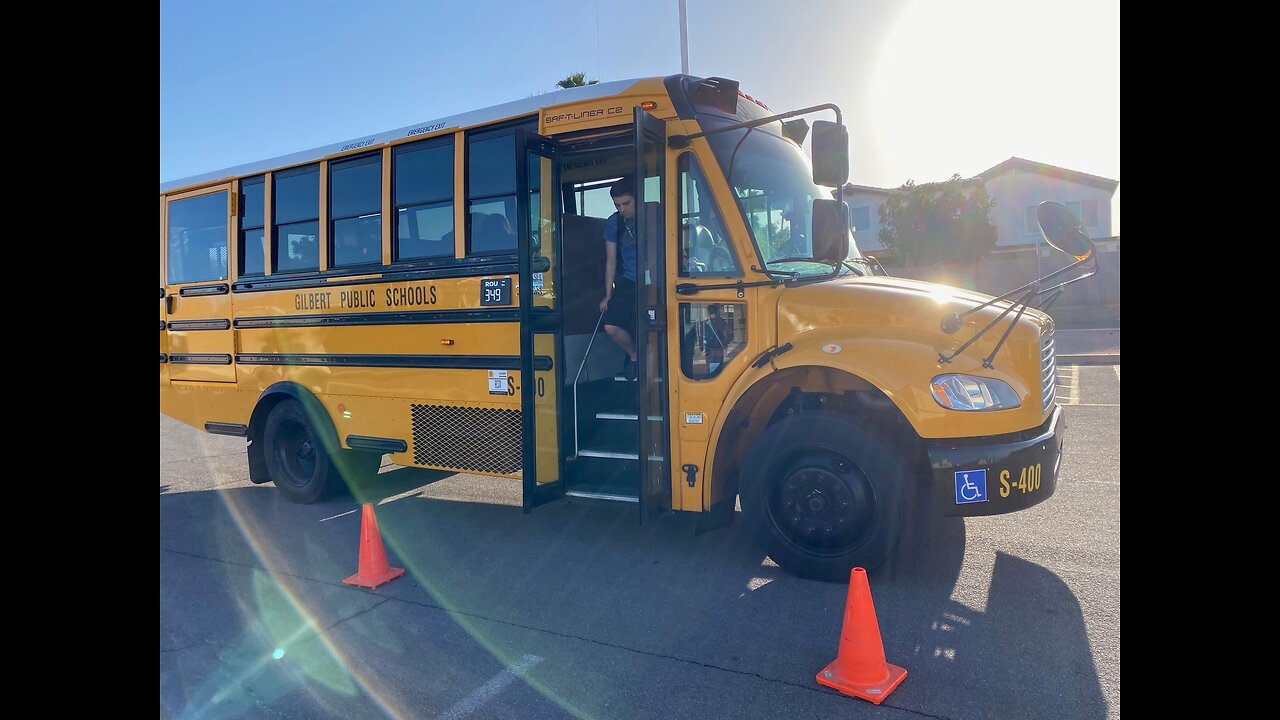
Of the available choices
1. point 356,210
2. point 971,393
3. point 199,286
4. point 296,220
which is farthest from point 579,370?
point 199,286

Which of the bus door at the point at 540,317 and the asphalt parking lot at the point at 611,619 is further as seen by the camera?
the bus door at the point at 540,317

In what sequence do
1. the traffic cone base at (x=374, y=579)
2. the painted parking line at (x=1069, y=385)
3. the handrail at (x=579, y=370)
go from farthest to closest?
the painted parking line at (x=1069, y=385), the handrail at (x=579, y=370), the traffic cone base at (x=374, y=579)

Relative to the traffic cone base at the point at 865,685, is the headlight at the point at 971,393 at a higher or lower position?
higher

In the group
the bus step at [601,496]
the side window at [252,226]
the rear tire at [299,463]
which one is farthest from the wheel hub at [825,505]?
the side window at [252,226]

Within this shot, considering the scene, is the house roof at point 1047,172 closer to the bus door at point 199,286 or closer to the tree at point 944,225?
the tree at point 944,225

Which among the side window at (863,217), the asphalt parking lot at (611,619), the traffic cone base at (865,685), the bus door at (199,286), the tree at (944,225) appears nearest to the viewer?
the traffic cone base at (865,685)

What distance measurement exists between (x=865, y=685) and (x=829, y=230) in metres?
2.35

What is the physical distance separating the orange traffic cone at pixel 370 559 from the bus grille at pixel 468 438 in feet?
3.12

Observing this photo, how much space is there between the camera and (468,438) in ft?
18.8

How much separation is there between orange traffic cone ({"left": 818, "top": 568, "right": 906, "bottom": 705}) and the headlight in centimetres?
122

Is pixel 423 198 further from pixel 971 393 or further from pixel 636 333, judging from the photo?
pixel 971 393

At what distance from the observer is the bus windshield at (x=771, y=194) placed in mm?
4707
